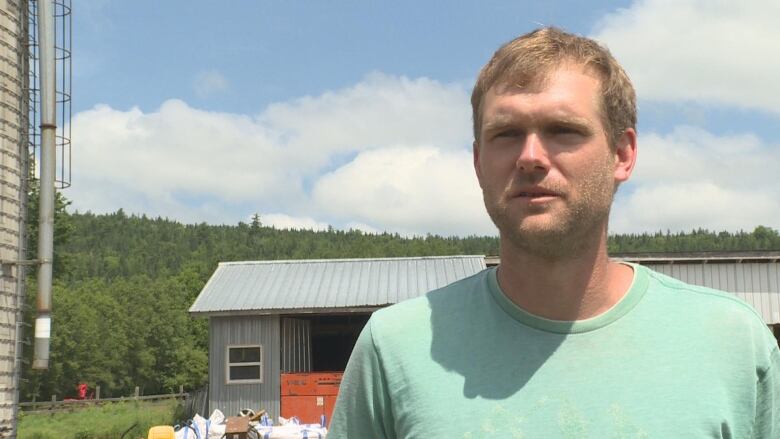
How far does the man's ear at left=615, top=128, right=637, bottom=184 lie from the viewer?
2377mm

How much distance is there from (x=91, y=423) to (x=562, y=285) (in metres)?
38.3

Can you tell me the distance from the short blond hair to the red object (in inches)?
879

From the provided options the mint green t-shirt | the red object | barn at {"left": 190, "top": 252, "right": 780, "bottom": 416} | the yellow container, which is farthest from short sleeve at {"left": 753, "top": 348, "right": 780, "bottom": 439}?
barn at {"left": 190, "top": 252, "right": 780, "bottom": 416}

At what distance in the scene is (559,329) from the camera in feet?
7.36

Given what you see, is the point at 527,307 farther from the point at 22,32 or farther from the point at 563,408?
the point at 22,32

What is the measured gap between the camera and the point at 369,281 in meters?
27.8

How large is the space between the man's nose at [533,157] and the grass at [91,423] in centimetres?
3002

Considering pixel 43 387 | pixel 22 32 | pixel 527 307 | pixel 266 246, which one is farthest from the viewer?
pixel 266 246

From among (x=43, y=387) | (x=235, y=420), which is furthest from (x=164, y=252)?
(x=235, y=420)

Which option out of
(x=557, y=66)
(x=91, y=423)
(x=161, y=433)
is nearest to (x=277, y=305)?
(x=161, y=433)

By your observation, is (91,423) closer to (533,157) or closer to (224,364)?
(224,364)

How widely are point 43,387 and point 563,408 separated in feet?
250

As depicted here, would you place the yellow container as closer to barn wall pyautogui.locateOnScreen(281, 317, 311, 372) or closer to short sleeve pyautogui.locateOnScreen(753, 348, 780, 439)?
short sleeve pyautogui.locateOnScreen(753, 348, 780, 439)

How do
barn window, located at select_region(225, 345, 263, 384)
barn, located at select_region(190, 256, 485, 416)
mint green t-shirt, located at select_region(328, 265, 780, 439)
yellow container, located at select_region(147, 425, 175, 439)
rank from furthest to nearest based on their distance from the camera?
barn window, located at select_region(225, 345, 263, 384), barn, located at select_region(190, 256, 485, 416), yellow container, located at select_region(147, 425, 175, 439), mint green t-shirt, located at select_region(328, 265, 780, 439)
